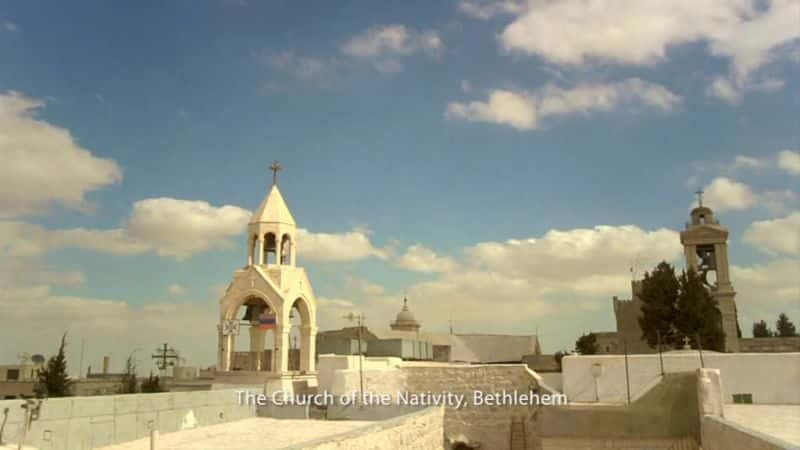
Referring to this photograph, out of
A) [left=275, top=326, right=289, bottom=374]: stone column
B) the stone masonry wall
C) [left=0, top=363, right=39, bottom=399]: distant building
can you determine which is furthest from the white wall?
[left=0, top=363, right=39, bottom=399]: distant building

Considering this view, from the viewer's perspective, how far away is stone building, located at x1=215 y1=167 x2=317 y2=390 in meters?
24.0

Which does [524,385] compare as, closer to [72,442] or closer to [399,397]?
[399,397]

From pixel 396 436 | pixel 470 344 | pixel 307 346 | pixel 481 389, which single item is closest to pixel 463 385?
pixel 481 389

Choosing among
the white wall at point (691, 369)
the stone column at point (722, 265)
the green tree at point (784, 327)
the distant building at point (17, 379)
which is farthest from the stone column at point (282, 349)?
the green tree at point (784, 327)

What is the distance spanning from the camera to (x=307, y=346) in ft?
84.7

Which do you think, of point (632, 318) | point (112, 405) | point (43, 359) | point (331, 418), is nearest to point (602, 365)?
point (331, 418)

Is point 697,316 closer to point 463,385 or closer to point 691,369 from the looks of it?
point 691,369

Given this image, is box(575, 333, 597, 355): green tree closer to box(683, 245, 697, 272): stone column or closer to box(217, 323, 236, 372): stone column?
box(683, 245, 697, 272): stone column

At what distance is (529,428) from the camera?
71.7 feet

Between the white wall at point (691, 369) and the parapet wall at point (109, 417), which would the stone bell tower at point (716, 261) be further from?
the parapet wall at point (109, 417)

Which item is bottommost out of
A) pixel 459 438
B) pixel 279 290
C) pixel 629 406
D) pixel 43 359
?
pixel 459 438

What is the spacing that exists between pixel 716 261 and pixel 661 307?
338 inches

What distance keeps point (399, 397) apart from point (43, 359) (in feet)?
44.3

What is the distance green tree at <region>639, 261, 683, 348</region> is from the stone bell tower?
537 cm
